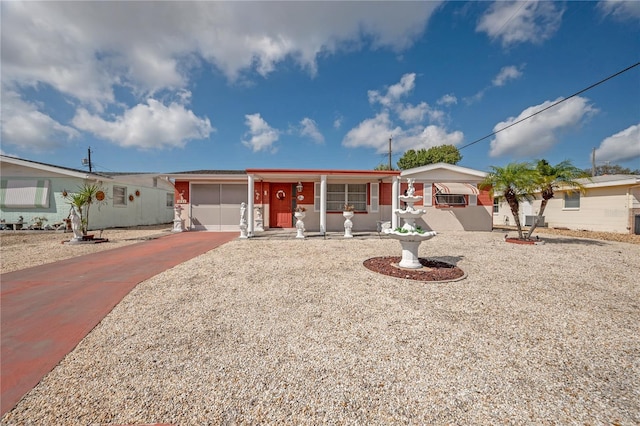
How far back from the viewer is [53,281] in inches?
169

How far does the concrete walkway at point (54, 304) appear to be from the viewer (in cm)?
214

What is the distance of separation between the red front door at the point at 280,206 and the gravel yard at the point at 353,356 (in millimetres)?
7686

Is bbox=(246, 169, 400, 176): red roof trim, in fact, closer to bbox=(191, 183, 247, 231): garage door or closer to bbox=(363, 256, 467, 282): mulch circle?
bbox=(191, 183, 247, 231): garage door

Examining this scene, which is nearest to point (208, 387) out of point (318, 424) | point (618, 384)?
point (318, 424)

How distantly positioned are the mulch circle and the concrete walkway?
460 cm

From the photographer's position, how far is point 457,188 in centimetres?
1187

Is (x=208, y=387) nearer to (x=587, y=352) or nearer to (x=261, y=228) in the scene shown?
(x=587, y=352)

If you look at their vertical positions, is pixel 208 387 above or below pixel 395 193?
below

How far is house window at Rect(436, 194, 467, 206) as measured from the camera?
12328 millimetres

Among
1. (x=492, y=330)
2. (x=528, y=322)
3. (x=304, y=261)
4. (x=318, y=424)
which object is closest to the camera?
(x=318, y=424)

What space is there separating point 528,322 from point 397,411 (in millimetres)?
2443

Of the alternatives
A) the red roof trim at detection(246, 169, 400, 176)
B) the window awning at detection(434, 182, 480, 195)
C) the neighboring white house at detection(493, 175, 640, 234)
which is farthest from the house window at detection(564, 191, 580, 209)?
the red roof trim at detection(246, 169, 400, 176)

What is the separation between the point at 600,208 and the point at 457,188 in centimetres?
847

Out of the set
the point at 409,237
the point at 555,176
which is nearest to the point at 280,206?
the point at 409,237
